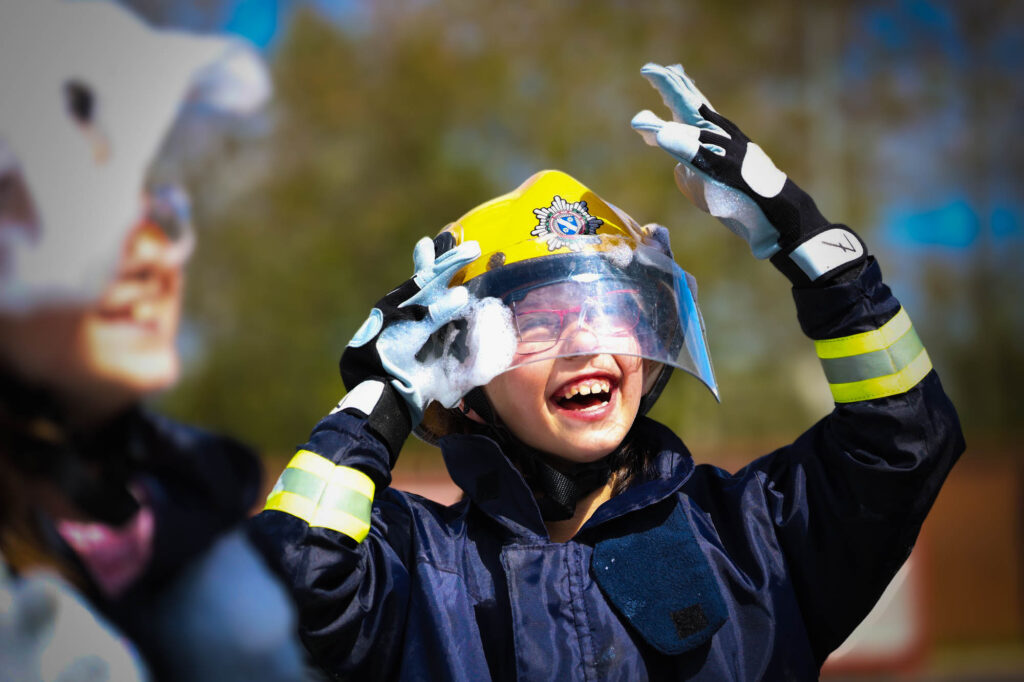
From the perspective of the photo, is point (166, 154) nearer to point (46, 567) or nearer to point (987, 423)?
point (46, 567)

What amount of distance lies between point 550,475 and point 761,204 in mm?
653

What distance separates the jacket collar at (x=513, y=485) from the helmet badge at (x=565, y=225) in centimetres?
44

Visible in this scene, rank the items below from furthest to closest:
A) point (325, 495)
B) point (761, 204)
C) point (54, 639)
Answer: point (761, 204) → point (325, 495) → point (54, 639)

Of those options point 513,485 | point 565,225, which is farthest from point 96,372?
point 565,225

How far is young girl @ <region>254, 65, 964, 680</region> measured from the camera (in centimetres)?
190

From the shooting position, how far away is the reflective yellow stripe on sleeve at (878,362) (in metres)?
1.90

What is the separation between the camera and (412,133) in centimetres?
1683

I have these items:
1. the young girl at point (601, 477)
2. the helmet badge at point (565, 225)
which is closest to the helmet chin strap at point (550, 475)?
→ the young girl at point (601, 477)

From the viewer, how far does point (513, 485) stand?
2.05 m

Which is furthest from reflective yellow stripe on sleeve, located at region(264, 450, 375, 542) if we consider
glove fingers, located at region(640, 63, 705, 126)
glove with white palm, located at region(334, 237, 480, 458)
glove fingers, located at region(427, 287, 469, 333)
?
glove fingers, located at region(640, 63, 705, 126)

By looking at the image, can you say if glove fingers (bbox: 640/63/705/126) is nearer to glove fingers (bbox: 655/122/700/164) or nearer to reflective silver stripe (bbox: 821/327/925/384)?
glove fingers (bbox: 655/122/700/164)

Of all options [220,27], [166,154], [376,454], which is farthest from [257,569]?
[376,454]

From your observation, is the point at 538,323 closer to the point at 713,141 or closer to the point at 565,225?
the point at 565,225

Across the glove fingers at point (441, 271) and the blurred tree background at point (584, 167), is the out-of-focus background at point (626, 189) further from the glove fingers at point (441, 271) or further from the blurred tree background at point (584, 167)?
the glove fingers at point (441, 271)
